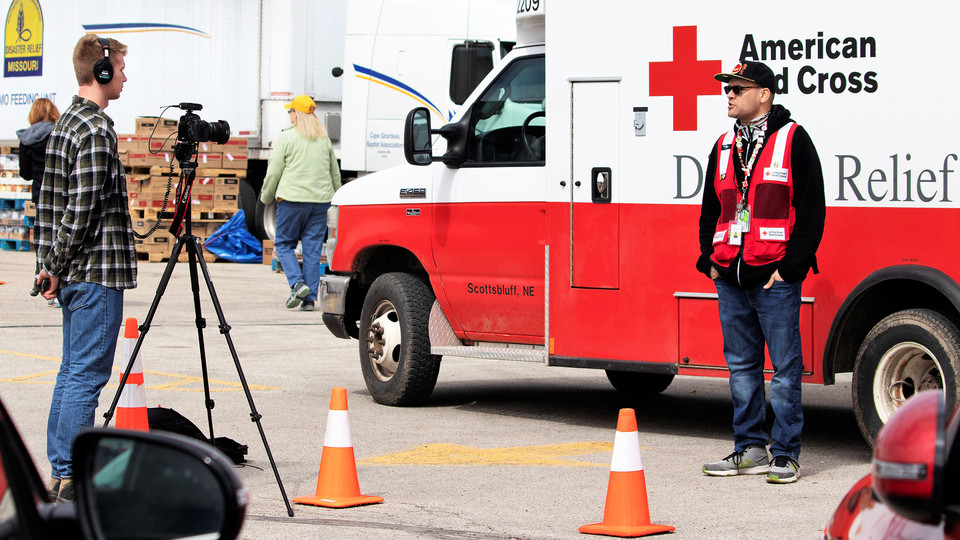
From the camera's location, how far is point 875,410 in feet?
22.1

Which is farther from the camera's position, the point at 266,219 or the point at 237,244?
the point at 237,244

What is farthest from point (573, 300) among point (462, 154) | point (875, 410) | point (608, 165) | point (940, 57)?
point (940, 57)

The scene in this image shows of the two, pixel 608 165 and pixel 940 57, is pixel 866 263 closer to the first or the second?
pixel 940 57

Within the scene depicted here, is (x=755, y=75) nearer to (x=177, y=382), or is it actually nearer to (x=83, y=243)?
(x=83, y=243)

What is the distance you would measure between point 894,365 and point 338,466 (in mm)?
2879

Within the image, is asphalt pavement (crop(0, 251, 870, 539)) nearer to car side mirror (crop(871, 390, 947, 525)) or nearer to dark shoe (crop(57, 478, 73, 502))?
dark shoe (crop(57, 478, 73, 502))

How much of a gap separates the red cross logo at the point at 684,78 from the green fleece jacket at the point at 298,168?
7265 mm

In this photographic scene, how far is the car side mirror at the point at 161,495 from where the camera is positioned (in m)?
1.98

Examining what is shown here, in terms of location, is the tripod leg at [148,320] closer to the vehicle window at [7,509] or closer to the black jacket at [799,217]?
the black jacket at [799,217]

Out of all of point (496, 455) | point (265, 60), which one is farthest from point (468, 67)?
point (265, 60)

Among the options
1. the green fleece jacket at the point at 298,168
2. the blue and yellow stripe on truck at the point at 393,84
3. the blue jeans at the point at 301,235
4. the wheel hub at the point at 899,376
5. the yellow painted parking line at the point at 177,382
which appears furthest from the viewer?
the blue and yellow stripe on truck at the point at 393,84

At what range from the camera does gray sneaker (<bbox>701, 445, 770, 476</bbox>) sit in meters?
6.57

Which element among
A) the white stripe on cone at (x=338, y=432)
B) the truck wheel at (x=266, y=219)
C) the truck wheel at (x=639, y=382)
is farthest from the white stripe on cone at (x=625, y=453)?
the truck wheel at (x=266, y=219)

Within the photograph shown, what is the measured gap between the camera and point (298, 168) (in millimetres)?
14070
